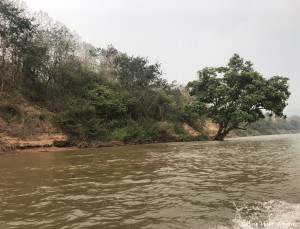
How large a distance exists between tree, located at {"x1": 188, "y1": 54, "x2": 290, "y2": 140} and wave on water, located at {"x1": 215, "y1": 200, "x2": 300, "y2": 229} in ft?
77.7

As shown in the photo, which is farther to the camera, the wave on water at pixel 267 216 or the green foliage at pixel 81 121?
the green foliage at pixel 81 121

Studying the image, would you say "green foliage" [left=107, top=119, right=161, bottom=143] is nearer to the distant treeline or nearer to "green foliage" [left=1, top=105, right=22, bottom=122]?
"green foliage" [left=1, top=105, right=22, bottom=122]

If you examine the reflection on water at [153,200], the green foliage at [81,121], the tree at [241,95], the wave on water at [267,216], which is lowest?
the reflection on water at [153,200]

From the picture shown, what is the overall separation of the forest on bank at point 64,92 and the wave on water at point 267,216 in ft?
64.0

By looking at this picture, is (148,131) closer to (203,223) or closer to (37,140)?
(37,140)

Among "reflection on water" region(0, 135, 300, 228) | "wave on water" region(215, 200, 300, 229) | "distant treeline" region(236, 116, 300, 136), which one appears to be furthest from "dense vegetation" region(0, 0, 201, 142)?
"distant treeline" region(236, 116, 300, 136)

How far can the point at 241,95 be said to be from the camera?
2830cm

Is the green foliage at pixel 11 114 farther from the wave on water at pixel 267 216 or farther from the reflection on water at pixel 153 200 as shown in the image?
the wave on water at pixel 267 216

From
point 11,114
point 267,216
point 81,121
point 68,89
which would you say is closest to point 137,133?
point 81,121

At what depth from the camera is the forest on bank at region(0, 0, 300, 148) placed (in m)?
22.5

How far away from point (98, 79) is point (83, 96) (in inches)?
169

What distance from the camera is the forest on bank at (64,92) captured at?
22.5 m

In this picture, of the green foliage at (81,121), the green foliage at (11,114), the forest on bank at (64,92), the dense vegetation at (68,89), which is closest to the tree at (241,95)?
the forest on bank at (64,92)

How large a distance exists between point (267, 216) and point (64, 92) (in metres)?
27.1
